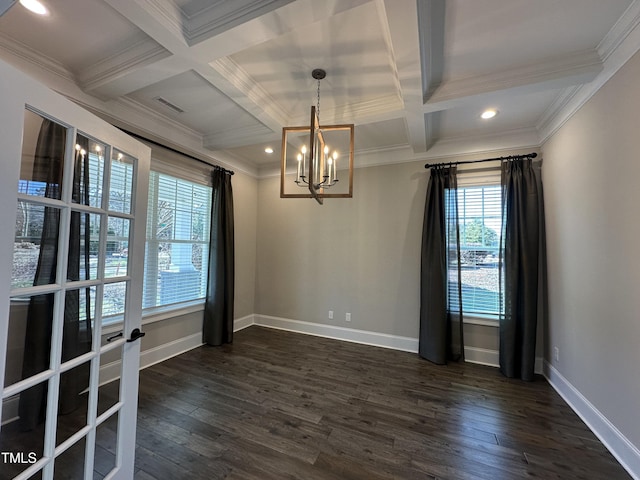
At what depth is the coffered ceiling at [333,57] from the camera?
63.4 inches

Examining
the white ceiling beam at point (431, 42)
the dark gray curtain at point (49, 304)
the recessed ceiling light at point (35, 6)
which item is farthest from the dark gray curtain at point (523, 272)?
the recessed ceiling light at point (35, 6)

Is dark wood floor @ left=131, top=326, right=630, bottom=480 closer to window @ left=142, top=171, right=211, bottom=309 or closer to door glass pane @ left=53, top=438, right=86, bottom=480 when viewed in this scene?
door glass pane @ left=53, top=438, right=86, bottom=480

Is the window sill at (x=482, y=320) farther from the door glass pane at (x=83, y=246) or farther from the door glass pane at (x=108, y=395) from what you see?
the door glass pane at (x=83, y=246)

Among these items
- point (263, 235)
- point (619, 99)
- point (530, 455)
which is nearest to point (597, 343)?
point (530, 455)

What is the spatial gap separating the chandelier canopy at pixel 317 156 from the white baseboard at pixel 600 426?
2.57m

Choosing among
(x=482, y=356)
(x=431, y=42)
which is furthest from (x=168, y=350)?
(x=431, y=42)

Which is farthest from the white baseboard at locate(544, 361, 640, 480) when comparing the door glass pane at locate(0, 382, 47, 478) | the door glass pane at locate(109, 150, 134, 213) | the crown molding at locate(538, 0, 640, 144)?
the door glass pane at locate(109, 150, 134, 213)

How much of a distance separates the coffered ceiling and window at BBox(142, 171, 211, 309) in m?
0.76

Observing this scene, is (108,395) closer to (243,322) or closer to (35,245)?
(35,245)

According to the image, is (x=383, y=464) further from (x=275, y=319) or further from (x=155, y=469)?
(x=275, y=319)

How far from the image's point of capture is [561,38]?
5.99 feet

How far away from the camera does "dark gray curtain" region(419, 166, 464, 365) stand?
319cm

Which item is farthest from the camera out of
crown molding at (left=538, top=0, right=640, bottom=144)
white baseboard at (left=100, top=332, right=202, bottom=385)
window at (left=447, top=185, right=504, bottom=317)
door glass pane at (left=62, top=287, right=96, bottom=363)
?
window at (left=447, top=185, right=504, bottom=317)

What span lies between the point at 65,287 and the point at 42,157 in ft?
1.89
